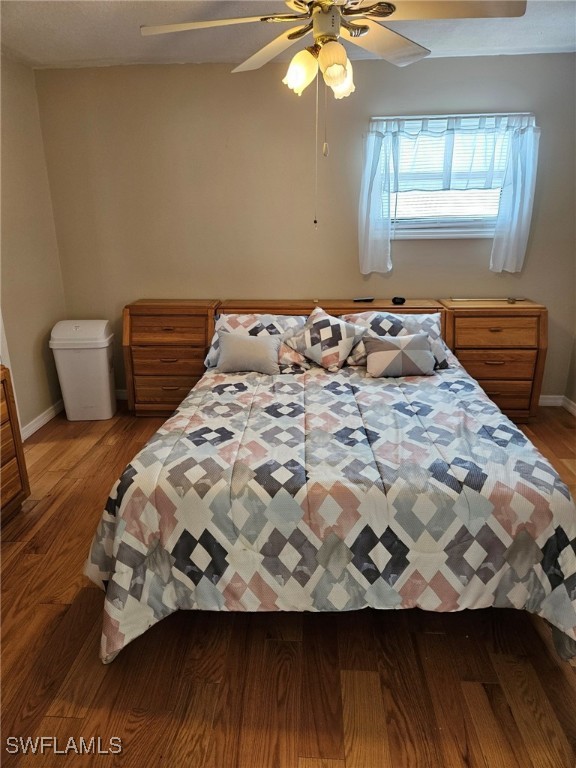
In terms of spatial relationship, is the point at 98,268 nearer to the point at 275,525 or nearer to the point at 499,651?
the point at 275,525

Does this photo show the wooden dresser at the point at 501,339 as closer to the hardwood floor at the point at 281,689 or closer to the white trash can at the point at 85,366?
the hardwood floor at the point at 281,689

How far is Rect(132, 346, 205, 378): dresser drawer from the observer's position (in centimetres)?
356

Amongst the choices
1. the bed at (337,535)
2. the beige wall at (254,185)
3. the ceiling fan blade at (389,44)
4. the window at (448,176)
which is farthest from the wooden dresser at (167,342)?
the ceiling fan blade at (389,44)

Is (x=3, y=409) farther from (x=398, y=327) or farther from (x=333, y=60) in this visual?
(x=398, y=327)

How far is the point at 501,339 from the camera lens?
3.43m

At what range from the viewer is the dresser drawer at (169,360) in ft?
11.7

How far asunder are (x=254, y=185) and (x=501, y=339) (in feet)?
6.90

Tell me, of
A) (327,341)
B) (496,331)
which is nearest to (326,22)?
(327,341)

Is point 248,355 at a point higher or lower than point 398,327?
lower

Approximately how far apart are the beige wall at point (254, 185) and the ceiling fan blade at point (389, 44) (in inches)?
59.0

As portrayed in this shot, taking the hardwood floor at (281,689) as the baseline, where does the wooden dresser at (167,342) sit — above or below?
above

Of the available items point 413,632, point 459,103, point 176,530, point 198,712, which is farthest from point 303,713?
point 459,103

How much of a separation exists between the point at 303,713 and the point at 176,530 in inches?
27.9

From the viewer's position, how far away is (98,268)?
3.81 meters
